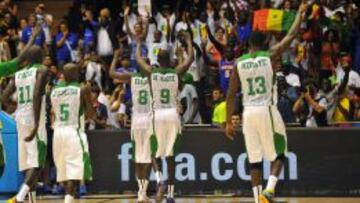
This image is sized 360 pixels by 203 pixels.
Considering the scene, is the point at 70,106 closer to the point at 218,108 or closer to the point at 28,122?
the point at 28,122

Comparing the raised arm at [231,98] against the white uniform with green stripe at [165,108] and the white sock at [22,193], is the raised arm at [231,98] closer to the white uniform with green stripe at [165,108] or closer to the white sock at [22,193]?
the white uniform with green stripe at [165,108]

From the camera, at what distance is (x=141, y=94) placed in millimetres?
14422

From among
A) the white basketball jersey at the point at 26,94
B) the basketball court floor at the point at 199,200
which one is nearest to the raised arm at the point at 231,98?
the white basketball jersey at the point at 26,94

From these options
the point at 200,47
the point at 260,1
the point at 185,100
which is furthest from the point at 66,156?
the point at 260,1

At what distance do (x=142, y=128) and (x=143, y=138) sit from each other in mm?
158

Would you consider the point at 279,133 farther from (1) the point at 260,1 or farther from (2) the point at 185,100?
(1) the point at 260,1

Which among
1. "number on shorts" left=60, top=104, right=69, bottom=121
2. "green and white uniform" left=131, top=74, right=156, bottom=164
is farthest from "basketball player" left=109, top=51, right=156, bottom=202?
"number on shorts" left=60, top=104, right=69, bottom=121

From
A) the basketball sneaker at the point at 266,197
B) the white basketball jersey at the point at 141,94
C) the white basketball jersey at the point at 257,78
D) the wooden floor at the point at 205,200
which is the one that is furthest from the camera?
the wooden floor at the point at 205,200

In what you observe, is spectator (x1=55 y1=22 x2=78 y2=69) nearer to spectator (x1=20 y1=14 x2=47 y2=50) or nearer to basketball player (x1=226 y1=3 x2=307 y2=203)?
spectator (x1=20 y1=14 x2=47 y2=50)

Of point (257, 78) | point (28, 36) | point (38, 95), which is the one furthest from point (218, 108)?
point (28, 36)

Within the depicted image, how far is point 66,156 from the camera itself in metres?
12.5

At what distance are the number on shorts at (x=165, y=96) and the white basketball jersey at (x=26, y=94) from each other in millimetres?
2029

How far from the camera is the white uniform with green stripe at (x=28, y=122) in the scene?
1278cm

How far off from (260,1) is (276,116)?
8.54 m
